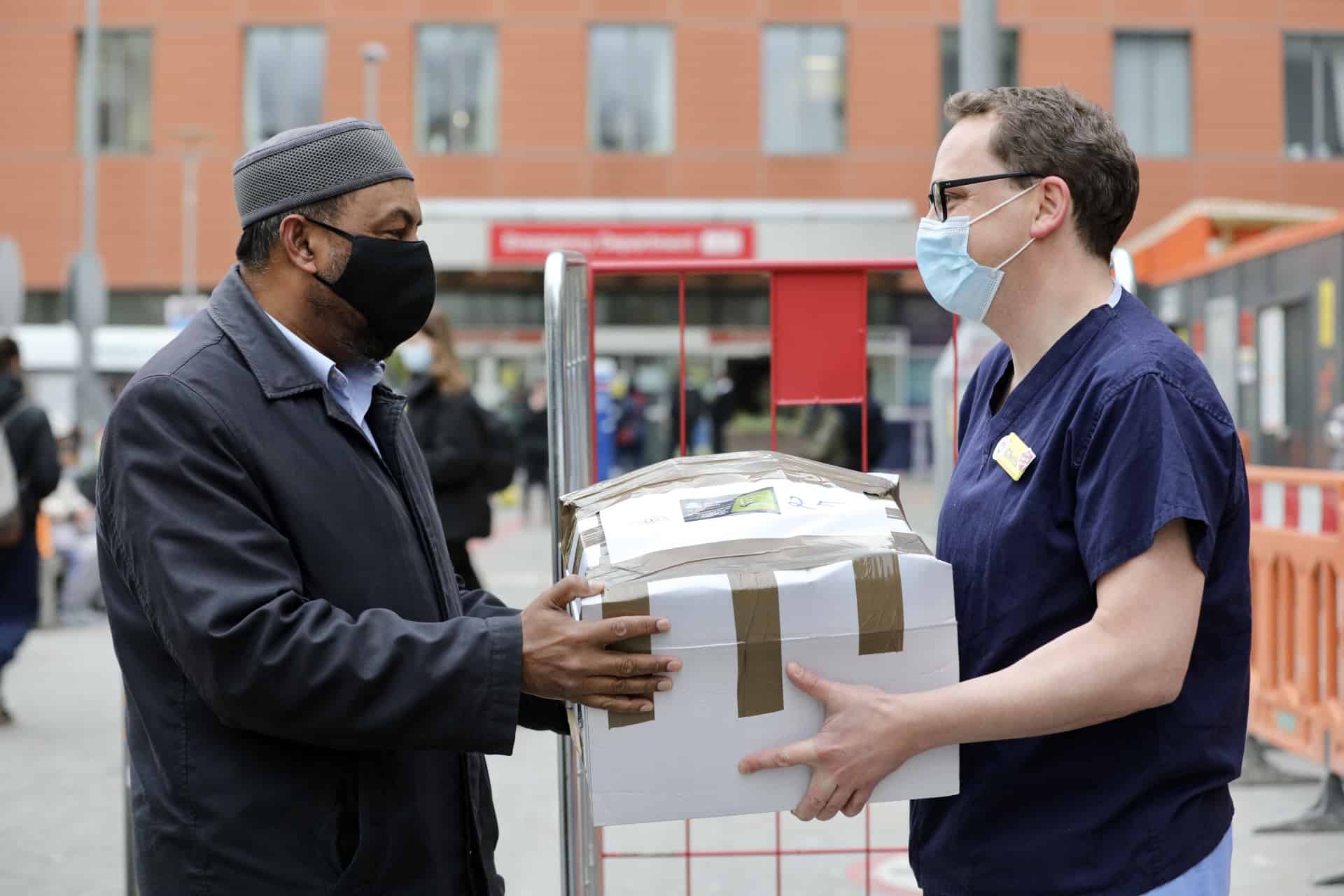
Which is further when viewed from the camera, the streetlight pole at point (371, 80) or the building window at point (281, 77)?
the building window at point (281, 77)

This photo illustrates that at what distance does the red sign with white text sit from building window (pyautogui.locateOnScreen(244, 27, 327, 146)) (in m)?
7.23

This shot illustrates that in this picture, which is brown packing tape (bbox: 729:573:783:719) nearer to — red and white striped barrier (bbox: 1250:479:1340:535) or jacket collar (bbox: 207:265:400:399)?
jacket collar (bbox: 207:265:400:399)

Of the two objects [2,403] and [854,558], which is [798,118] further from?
[854,558]

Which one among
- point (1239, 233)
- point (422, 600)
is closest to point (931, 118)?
point (1239, 233)

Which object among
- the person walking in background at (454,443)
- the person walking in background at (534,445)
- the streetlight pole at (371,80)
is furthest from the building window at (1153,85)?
the person walking in background at (454,443)

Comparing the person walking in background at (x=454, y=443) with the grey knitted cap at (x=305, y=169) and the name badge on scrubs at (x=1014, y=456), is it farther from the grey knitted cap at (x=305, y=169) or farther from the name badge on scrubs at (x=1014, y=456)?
the name badge on scrubs at (x=1014, y=456)

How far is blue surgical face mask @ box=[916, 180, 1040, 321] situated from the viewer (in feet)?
6.93

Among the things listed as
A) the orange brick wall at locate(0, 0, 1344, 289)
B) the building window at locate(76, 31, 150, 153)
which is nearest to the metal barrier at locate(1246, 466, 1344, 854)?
the orange brick wall at locate(0, 0, 1344, 289)

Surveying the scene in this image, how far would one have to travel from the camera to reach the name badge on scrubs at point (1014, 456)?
197cm

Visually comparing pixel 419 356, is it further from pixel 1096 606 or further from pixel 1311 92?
pixel 1311 92

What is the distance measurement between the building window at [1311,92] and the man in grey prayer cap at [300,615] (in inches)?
1194

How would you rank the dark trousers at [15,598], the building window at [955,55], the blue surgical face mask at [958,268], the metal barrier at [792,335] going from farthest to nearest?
the building window at [955,55], the dark trousers at [15,598], the metal barrier at [792,335], the blue surgical face mask at [958,268]

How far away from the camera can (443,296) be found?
94.2 ft

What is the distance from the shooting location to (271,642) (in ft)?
6.36
